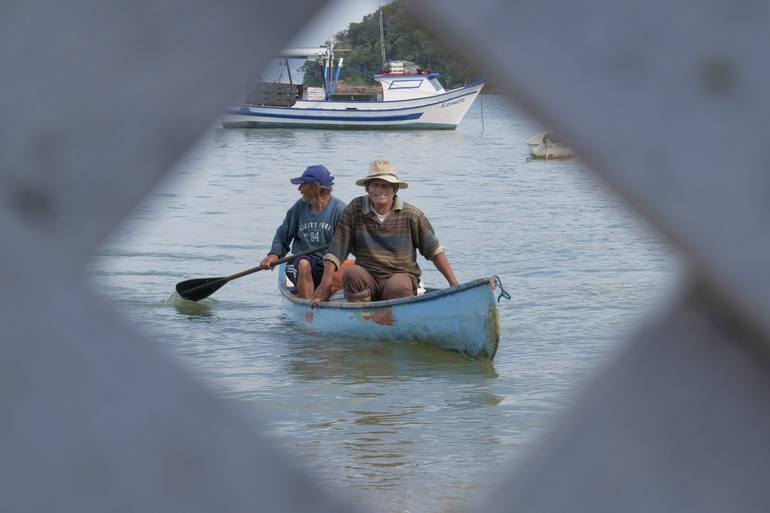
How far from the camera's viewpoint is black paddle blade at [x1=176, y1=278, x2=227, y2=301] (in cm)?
1303

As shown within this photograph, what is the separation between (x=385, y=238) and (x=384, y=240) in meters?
0.02

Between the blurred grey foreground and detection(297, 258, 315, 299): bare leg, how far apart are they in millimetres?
9973

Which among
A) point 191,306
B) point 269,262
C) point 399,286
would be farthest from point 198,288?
point 399,286

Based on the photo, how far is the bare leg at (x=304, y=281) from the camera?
1066 centimetres

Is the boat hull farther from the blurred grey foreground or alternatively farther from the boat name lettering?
the blurred grey foreground

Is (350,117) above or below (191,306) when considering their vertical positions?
below

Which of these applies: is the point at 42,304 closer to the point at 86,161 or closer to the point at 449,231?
the point at 86,161

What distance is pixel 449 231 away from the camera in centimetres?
2128

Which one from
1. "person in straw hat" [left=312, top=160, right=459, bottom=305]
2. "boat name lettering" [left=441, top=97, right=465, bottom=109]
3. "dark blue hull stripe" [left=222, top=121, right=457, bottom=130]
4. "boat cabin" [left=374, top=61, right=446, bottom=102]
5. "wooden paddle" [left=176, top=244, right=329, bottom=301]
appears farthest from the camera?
"boat cabin" [left=374, top=61, right=446, bottom=102]

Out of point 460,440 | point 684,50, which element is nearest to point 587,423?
point 684,50

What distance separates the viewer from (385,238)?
931 cm

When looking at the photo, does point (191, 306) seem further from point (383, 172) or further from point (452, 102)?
point (452, 102)

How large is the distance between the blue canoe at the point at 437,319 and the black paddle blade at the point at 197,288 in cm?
310

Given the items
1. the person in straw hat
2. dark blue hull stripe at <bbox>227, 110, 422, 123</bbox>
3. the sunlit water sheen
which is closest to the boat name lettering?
dark blue hull stripe at <bbox>227, 110, 422, 123</bbox>
